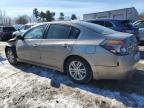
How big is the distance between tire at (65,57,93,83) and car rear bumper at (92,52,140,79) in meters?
0.20

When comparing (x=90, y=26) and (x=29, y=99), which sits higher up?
(x=90, y=26)

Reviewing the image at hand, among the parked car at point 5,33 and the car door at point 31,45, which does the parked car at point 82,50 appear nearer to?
the car door at point 31,45

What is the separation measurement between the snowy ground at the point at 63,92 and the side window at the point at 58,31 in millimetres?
1119

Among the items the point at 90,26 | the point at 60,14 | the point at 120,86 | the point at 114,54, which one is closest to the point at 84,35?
the point at 90,26

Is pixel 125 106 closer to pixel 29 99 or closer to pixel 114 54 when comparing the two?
pixel 114 54

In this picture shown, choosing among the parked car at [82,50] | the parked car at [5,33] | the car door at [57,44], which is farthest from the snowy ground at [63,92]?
the parked car at [5,33]

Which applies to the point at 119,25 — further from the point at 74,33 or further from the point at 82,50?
the point at 82,50

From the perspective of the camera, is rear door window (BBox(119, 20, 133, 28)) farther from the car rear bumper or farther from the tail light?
the tail light

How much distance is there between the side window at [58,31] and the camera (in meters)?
5.87

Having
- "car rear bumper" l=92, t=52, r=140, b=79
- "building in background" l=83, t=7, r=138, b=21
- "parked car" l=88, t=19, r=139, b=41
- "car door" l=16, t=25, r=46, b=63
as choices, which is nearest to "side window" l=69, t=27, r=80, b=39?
"car rear bumper" l=92, t=52, r=140, b=79

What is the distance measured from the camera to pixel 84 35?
216 inches

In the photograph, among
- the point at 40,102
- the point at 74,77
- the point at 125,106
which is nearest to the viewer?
the point at 125,106

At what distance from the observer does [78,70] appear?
558 cm

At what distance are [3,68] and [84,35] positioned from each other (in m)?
3.40
